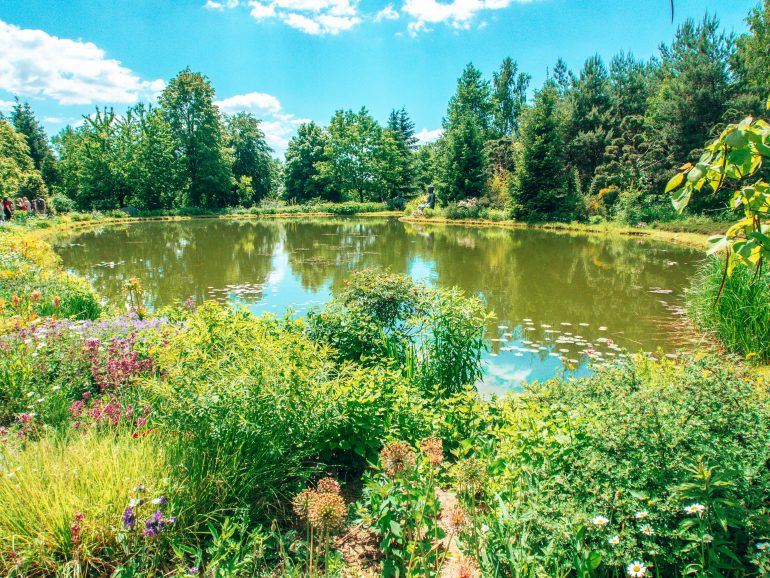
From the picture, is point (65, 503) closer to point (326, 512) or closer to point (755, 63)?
point (326, 512)

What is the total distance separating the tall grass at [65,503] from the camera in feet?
7.32

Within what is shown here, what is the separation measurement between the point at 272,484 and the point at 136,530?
871 millimetres

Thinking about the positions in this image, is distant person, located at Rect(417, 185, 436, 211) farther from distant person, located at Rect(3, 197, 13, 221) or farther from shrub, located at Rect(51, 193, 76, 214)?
shrub, located at Rect(51, 193, 76, 214)

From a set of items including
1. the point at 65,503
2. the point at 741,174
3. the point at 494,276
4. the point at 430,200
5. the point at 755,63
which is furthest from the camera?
the point at 430,200

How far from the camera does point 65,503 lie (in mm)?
2303

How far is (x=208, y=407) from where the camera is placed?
2.79m

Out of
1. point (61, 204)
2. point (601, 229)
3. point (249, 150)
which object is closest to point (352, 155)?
point (249, 150)

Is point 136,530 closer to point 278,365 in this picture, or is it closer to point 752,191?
point 278,365

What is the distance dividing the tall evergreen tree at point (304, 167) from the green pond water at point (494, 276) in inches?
1256

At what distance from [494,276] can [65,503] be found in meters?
13.5

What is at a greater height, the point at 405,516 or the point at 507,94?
the point at 507,94

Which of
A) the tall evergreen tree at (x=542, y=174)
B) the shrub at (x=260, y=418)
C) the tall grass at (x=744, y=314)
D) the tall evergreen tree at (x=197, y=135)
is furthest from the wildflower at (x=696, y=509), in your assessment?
the tall evergreen tree at (x=197, y=135)

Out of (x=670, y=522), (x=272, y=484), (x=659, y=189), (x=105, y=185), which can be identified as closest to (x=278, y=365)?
(x=272, y=484)

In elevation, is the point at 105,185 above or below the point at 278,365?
above
